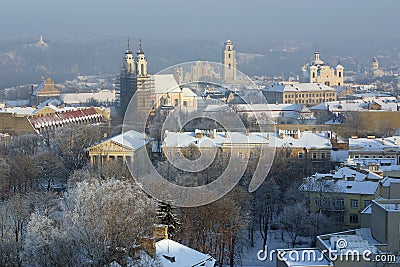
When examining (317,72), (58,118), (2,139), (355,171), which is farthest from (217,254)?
(317,72)

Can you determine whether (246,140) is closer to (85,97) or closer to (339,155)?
(339,155)

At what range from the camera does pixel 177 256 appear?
15.2m

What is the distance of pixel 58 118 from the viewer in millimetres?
51656

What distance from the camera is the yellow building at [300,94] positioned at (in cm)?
7225

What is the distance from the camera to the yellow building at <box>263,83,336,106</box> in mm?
→ 72250

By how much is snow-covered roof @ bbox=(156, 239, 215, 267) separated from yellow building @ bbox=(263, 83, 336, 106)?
56786 millimetres

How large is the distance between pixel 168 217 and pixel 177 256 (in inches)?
163

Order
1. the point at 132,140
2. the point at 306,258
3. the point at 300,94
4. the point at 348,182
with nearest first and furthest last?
1. the point at 306,258
2. the point at 348,182
3. the point at 132,140
4. the point at 300,94

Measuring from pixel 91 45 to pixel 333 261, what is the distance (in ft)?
612

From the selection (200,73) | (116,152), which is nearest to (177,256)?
(116,152)

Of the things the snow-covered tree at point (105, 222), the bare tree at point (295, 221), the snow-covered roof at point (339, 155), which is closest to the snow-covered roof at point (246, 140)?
the snow-covered roof at point (339, 155)

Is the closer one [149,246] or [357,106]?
[149,246]

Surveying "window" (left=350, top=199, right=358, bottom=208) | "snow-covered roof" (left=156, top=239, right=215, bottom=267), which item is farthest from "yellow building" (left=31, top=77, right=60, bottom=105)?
"snow-covered roof" (left=156, top=239, right=215, bottom=267)

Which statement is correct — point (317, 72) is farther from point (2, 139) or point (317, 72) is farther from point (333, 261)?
point (333, 261)
